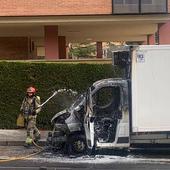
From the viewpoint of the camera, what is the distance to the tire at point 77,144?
14109 millimetres

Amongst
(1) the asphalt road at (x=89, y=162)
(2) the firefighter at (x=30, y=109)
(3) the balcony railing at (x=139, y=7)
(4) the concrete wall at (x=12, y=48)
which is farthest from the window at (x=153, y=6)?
(1) the asphalt road at (x=89, y=162)

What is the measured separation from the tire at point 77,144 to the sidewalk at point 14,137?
2157 mm

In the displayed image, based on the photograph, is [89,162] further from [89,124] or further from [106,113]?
[106,113]

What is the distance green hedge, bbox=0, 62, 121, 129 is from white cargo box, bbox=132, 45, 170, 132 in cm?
536

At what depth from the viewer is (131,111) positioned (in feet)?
44.5

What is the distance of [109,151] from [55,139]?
54.2 inches

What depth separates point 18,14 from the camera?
78.1ft

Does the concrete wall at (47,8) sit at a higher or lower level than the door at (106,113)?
higher

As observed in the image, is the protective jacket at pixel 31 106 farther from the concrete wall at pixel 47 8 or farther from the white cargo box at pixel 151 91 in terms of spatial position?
the concrete wall at pixel 47 8

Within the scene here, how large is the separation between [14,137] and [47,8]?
8132 mm

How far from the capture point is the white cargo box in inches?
531

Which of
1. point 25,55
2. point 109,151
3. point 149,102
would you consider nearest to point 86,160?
point 109,151

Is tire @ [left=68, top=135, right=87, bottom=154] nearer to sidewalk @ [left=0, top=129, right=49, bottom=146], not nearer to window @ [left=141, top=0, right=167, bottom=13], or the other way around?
sidewalk @ [left=0, top=129, right=49, bottom=146]

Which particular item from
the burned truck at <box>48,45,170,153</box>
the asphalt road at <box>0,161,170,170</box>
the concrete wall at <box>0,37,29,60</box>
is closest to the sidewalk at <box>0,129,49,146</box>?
the burned truck at <box>48,45,170,153</box>
